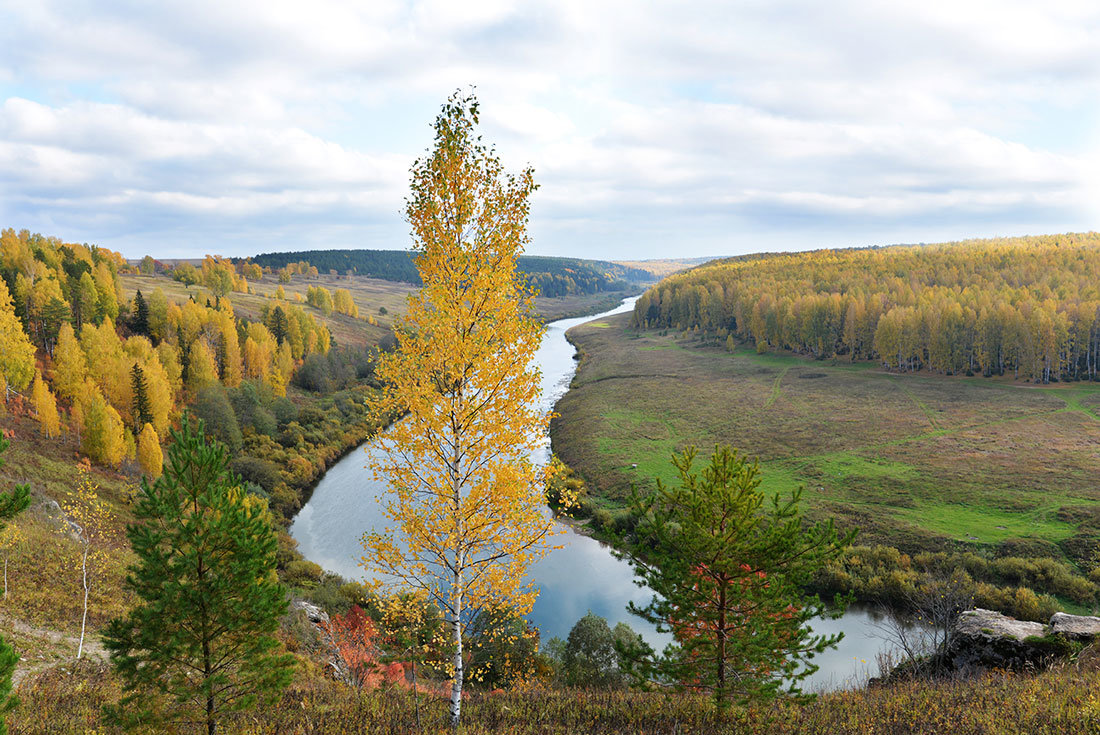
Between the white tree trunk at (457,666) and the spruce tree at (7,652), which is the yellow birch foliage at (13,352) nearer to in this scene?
the spruce tree at (7,652)

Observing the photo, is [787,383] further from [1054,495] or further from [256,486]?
[256,486]

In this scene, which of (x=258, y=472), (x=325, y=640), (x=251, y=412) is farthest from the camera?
(x=251, y=412)

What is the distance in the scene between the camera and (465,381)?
12.8 m

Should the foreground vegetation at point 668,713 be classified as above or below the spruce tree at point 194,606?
below

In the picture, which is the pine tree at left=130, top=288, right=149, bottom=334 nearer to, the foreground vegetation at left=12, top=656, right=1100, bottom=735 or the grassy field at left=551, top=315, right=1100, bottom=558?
the grassy field at left=551, top=315, right=1100, bottom=558

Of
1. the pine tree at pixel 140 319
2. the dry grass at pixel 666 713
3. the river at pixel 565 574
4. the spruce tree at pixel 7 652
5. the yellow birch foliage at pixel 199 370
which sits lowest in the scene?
the river at pixel 565 574

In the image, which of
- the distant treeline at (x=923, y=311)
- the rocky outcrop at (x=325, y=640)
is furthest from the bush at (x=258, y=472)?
the distant treeline at (x=923, y=311)

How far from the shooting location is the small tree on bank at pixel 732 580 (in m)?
12.3

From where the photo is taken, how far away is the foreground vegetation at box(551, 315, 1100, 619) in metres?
35.0

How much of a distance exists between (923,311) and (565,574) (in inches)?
3194

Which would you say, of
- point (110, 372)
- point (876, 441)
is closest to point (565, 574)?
point (876, 441)

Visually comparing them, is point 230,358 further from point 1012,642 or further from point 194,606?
point 1012,642

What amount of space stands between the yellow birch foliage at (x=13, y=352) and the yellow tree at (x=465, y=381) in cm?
6317

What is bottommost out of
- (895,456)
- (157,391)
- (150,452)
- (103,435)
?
(150,452)
